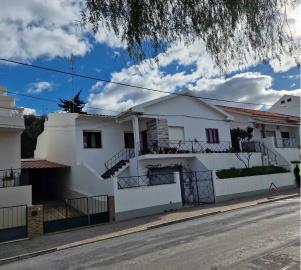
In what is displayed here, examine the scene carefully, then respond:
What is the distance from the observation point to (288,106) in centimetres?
4538

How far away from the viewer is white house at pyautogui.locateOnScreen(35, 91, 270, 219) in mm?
21766

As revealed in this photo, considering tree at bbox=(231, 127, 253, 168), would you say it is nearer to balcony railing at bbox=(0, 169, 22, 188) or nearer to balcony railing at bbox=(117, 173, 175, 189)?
balcony railing at bbox=(117, 173, 175, 189)

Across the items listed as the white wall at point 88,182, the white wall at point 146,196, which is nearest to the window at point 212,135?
the white wall at point 146,196

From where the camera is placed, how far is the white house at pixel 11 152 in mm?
17422

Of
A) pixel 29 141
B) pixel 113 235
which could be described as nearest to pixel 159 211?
pixel 113 235

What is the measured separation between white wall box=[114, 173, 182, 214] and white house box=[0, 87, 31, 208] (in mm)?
4458

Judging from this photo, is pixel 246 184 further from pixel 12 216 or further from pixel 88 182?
pixel 12 216

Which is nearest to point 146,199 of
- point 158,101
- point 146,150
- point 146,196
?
point 146,196

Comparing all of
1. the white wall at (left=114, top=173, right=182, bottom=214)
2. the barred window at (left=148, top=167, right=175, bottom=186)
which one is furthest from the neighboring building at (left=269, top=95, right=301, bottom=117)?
the white wall at (left=114, top=173, right=182, bottom=214)

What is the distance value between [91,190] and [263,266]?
15033 mm

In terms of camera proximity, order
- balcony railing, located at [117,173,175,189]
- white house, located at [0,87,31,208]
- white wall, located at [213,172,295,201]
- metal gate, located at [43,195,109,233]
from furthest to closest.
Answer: white wall, located at [213,172,295,201] → balcony railing, located at [117,173,175,189] → white house, located at [0,87,31,208] → metal gate, located at [43,195,109,233]

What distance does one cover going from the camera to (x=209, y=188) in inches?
909

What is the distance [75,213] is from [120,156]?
610 cm

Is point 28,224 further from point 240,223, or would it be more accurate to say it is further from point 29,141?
point 29,141
